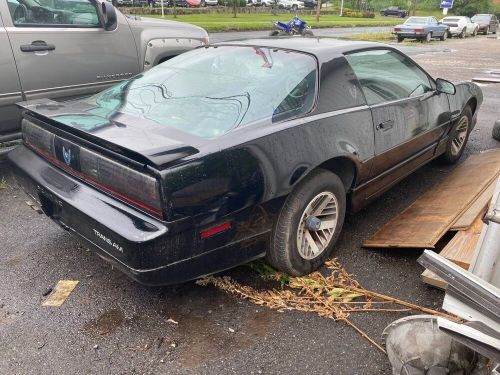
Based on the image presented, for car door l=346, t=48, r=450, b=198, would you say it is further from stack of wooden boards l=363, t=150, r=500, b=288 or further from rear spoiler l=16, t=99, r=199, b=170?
rear spoiler l=16, t=99, r=199, b=170

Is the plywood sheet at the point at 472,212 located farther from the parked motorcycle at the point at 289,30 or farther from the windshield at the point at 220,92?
the parked motorcycle at the point at 289,30

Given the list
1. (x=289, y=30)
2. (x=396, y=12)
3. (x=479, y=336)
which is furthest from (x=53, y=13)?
(x=396, y=12)

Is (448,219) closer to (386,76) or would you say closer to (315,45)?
(386,76)

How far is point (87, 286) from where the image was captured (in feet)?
9.41

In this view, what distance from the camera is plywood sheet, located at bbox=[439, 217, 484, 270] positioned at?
269cm

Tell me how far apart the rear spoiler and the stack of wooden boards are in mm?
1713

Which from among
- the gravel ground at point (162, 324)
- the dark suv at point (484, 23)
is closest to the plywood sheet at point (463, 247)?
the gravel ground at point (162, 324)

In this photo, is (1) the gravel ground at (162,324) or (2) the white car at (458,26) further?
(2) the white car at (458,26)

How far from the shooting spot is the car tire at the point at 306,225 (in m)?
2.72

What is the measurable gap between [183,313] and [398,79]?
262cm

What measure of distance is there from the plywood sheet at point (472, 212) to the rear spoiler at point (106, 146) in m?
1.98

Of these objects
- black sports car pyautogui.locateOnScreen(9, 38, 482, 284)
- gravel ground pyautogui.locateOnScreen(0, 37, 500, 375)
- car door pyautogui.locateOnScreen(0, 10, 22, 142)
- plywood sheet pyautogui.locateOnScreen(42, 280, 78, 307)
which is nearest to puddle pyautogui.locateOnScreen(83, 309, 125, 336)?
gravel ground pyautogui.locateOnScreen(0, 37, 500, 375)

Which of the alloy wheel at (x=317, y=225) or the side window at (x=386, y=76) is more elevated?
the side window at (x=386, y=76)

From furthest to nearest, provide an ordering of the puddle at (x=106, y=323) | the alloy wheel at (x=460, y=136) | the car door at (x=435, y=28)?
the car door at (x=435, y=28)
the alloy wheel at (x=460, y=136)
the puddle at (x=106, y=323)
